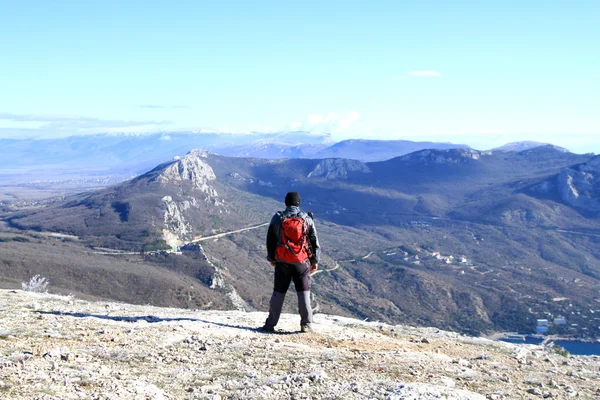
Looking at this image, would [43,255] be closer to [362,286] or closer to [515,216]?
[362,286]

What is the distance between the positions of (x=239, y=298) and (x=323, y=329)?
58.0 metres

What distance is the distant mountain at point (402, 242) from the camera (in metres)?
87.0

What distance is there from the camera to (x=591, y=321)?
8500 cm

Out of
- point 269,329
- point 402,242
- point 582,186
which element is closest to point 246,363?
point 269,329

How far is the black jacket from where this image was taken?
451 inches

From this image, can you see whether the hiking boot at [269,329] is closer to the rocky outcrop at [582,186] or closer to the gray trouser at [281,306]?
the gray trouser at [281,306]

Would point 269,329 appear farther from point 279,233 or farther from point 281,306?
point 279,233

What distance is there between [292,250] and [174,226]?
10825 cm

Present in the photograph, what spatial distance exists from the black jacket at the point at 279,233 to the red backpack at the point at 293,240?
10 centimetres

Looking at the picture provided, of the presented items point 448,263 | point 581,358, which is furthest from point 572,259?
point 581,358

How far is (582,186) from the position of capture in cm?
17688

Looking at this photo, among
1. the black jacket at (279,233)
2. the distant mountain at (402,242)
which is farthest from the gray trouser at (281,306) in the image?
the distant mountain at (402,242)

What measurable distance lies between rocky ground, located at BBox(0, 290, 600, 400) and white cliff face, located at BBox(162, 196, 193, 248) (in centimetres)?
9191

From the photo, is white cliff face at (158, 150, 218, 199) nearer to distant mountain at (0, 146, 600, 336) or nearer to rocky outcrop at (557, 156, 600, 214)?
distant mountain at (0, 146, 600, 336)
